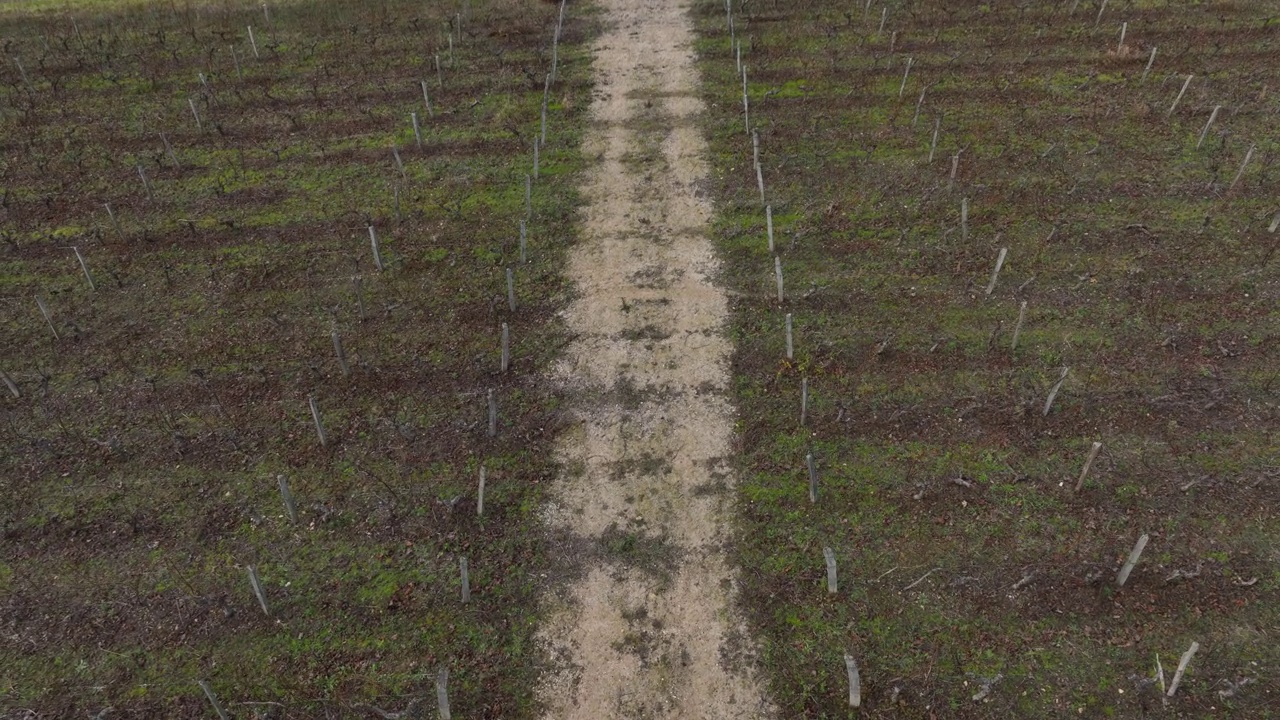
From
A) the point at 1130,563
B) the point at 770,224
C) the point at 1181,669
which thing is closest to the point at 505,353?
the point at 770,224

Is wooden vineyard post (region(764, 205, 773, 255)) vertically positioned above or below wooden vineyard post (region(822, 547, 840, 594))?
above

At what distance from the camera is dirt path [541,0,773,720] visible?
960cm

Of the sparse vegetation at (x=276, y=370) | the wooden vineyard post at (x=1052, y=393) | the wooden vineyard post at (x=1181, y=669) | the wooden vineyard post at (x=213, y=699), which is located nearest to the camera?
the wooden vineyard post at (x=1181, y=669)

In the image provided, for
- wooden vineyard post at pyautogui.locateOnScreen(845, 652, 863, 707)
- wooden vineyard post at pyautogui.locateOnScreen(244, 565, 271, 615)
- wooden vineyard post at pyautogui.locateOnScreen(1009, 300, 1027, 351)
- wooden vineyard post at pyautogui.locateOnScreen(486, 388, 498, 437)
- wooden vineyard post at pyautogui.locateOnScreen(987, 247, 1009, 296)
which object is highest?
wooden vineyard post at pyautogui.locateOnScreen(987, 247, 1009, 296)

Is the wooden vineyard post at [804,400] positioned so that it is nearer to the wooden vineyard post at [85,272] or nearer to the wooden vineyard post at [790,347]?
the wooden vineyard post at [790,347]

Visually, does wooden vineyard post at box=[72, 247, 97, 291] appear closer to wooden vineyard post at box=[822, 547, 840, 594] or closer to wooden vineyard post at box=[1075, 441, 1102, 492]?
wooden vineyard post at box=[822, 547, 840, 594]

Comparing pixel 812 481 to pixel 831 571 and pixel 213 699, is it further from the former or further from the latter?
pixel 213 699

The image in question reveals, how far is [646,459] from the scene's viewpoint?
1216cm

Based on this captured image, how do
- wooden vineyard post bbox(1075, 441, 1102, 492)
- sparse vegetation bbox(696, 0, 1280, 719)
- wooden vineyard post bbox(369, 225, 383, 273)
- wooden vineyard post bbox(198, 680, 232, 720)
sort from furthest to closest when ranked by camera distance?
wooden vineyard post bbox(369, 225, 383, 273) < wooden vineyard post bbox(1075, 441, 1102, 492) < sparse vegetation bbox(696, 0, 1280, 719) < wooden vineyard post bbox(198, 680, 232, 720)

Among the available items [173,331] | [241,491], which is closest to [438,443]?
Result: [241,491]

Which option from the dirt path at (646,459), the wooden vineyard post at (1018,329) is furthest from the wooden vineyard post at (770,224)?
the wooden vineyard post at (1018,329)

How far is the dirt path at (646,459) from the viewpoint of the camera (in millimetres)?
9602

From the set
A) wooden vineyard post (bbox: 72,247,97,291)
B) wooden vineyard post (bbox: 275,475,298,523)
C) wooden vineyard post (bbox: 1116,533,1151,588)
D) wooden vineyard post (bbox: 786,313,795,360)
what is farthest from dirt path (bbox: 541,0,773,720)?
wooden vineyard post (bbox: 72,247,97,291)

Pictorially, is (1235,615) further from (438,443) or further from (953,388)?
(438,443)
